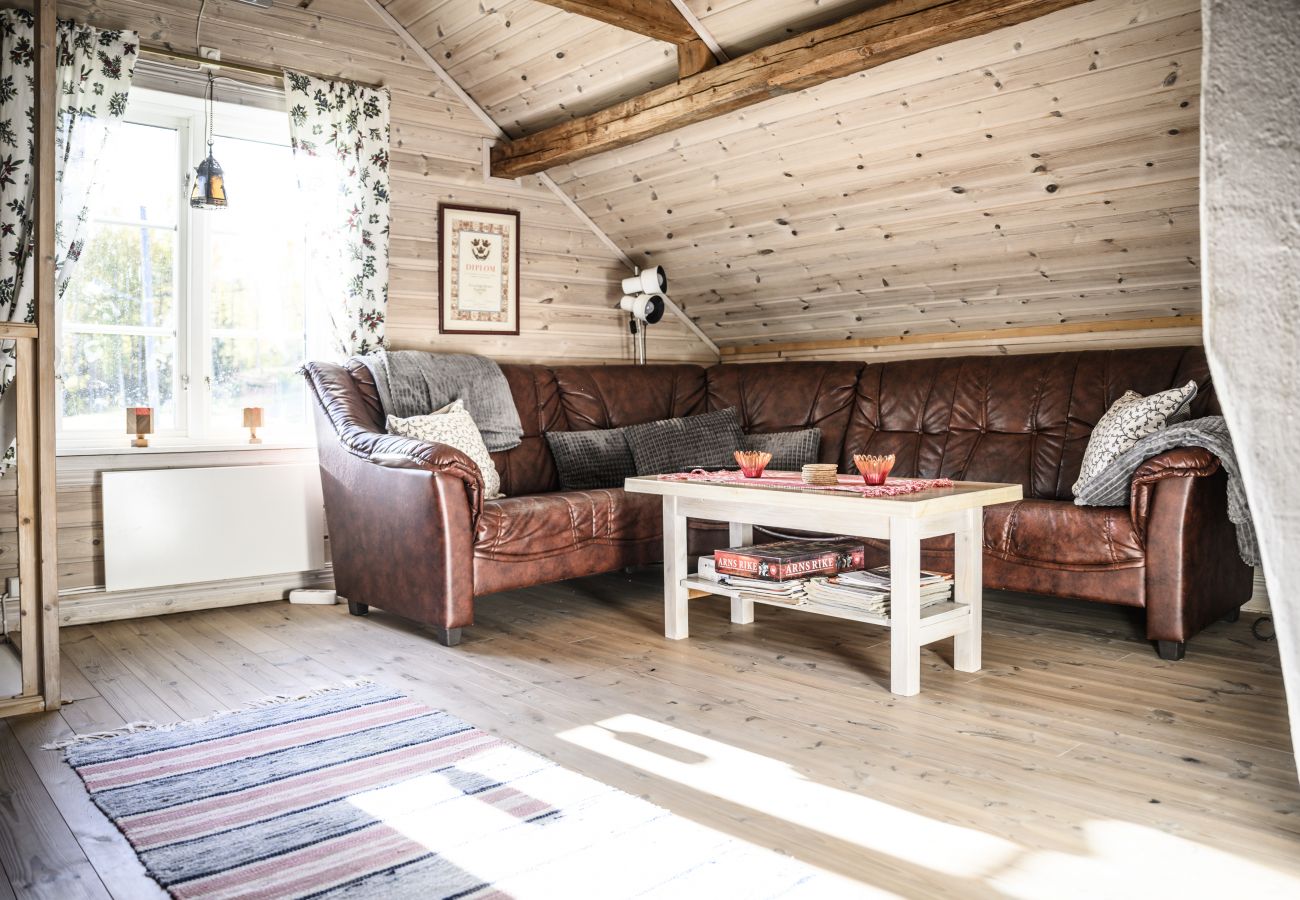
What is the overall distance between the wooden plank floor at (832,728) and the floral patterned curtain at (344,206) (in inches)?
50.5

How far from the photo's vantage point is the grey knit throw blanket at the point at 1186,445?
2994mm

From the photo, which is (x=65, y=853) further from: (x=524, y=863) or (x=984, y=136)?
(x=984, y=136)

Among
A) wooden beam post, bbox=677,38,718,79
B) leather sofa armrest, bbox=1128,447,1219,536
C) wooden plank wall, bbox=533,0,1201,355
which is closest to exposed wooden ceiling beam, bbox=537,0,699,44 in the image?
wooden beam post, bbox=677,38,718,79

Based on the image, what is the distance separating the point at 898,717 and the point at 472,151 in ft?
11.3

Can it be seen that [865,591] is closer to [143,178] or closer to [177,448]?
[177,448]

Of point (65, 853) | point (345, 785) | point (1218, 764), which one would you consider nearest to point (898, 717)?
point (1218, 764)

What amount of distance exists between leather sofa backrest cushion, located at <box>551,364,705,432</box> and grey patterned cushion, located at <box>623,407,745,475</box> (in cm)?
18

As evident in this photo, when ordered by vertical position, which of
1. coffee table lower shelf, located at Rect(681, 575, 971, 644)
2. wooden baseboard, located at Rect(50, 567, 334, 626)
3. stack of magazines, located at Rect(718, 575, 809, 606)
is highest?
stack of magazines, located at Rect(718, 575, 809, 606)

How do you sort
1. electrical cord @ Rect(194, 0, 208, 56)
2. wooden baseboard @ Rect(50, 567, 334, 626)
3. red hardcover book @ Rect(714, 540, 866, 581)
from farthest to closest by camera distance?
electrical cord @ Rect(194, 0, 208, 56) → wooden baseboard @ Rect(50, 567, 334, 626) → red hardcover book @ Rect(714, 540, 866, 581)

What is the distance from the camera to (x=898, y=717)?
8.32 feet

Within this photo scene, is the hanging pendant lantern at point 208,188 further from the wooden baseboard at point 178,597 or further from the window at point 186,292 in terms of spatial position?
the wooden baseboard at point 178,597

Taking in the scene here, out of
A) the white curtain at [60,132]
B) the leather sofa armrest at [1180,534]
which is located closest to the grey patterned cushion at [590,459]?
the white curtain at [60,132]

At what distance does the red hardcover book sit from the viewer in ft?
10.1

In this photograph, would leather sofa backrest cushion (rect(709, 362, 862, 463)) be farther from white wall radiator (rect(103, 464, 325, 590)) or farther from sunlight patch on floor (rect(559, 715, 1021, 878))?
sunlight patch on floor (rect(559, 715, 1021, 878))
